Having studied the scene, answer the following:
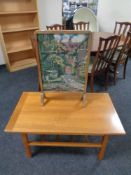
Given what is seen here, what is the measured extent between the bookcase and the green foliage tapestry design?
6.62 ft

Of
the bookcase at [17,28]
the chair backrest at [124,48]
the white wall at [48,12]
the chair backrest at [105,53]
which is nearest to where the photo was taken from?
the chair backrest at [105,53]

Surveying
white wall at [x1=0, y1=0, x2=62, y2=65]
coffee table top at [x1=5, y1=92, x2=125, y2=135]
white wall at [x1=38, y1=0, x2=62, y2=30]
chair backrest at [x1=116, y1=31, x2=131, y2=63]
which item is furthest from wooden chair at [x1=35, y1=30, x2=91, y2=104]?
white wall at [x1=38, y1=0, x2=62, y2=30]

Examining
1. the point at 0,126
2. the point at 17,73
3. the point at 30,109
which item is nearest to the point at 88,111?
the point at 30,109

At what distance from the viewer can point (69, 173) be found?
1.30 meters

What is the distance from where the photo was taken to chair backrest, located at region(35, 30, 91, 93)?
103 centimetres

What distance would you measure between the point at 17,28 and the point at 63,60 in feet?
7.74

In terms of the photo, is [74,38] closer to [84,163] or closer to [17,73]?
[84,163]

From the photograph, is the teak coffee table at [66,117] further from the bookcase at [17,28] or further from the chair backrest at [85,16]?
the chair backrest at [85,16]

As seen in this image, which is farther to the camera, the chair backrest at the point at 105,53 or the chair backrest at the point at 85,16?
the chair backrest at the point at 85,16

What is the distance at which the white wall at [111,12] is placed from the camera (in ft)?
11.6

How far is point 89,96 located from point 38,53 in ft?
2.15

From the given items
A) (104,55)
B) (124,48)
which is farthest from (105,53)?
(124,48)

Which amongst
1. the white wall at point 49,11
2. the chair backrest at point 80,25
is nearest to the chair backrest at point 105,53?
the chair backrest at point 80,25

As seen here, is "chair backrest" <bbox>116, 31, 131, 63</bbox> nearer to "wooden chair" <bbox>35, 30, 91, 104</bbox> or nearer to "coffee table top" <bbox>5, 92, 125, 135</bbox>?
"coffee table top" <bbox>5, 92, 125, 135</bbox>
